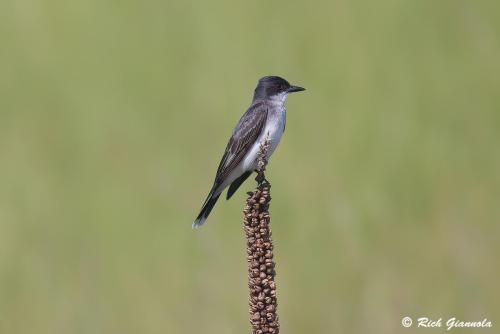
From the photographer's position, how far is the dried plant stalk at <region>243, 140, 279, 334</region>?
333cm

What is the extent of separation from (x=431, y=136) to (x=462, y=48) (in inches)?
40.8

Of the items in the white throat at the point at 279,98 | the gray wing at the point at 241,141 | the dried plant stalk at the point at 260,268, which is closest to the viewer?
the dried plant stalk at the point at 260,268

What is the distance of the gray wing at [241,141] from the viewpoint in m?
6.53

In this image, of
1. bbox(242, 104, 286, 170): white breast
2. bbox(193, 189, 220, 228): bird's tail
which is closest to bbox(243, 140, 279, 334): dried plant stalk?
bbox(193, 189, 220, 228): bird's tail

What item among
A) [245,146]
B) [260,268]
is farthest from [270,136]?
[260,268]

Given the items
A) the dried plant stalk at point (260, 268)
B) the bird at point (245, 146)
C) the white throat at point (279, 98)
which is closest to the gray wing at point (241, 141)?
the bird at point (245, 146)

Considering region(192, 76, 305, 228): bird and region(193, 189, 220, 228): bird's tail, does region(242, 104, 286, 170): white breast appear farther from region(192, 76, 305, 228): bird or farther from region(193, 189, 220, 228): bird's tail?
region(193, 189, 220, 228): bird's tail

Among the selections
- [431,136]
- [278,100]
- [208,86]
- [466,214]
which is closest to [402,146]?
[431,136]

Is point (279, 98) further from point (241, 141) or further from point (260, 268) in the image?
point (260, 268)

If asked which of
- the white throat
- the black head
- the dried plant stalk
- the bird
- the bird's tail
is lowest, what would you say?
the dried plant stalk

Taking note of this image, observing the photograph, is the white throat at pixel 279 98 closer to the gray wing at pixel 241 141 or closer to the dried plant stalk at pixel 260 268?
the gray wing at pixel 241 141

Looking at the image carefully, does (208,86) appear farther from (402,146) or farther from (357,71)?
(402,146)

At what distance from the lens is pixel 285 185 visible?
305 inches

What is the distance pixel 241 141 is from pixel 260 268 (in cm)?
323
